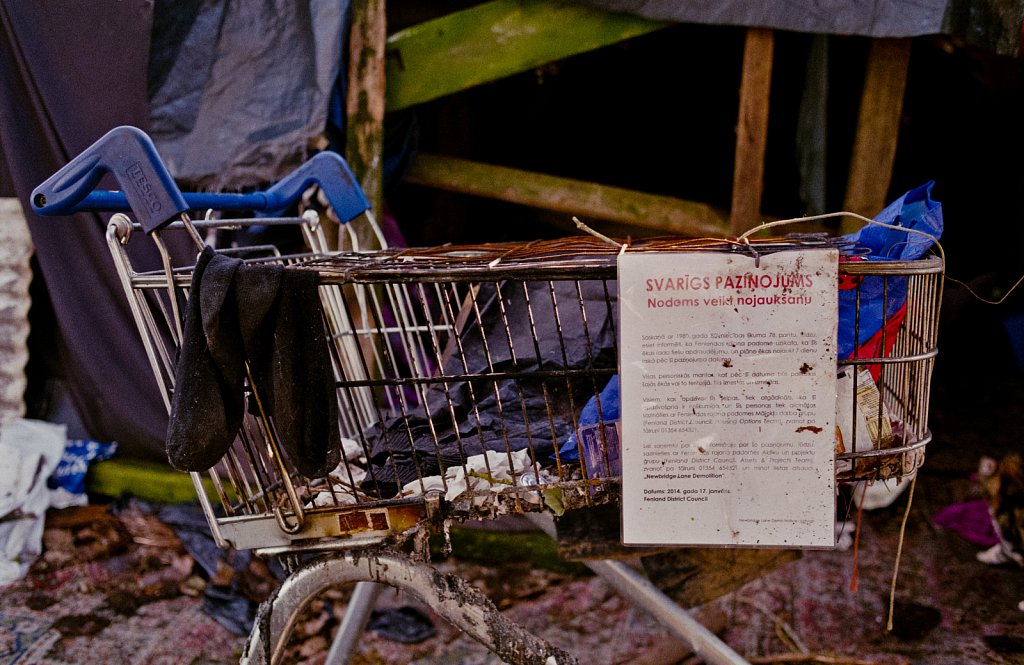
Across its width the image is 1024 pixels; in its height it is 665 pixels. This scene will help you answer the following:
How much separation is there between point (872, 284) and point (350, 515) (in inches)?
43.8

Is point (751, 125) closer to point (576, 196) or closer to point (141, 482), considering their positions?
point (576, 196)

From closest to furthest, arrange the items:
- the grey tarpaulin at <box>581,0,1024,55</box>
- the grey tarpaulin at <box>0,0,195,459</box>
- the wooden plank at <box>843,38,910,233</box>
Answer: the grey tarpaulin at <box>581,0,1024,55</box>, the grey tarpaulin at <box>0,0,195,459</box>, the wooden plank at <box>843,38,910,233</box>

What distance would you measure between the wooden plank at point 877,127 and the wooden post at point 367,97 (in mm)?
1820

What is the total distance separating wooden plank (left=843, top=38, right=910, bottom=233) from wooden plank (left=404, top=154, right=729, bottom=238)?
1.68ft

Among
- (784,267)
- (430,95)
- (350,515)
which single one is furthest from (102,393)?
(784,267)

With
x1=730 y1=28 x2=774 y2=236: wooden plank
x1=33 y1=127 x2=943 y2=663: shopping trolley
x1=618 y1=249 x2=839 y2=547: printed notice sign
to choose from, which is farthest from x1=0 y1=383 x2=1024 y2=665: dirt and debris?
x1=730 y1=28 x2=774 y2=236: wooden plank

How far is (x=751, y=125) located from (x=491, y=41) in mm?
1015

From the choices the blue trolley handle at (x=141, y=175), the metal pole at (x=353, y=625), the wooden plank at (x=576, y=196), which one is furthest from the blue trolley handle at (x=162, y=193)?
the wooden plank at (x=576, y=196)

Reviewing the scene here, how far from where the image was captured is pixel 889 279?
1482mm

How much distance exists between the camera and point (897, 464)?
1.47 meters

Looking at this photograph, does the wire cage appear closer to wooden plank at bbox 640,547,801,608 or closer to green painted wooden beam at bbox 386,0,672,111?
wooden plank at bbox 640,547,801,608

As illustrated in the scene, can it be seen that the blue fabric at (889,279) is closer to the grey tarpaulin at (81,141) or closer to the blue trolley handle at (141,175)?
the blue trolley handle at (141,175)

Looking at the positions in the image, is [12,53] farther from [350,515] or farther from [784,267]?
[784,267]

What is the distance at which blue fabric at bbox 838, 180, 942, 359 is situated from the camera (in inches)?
58.4
